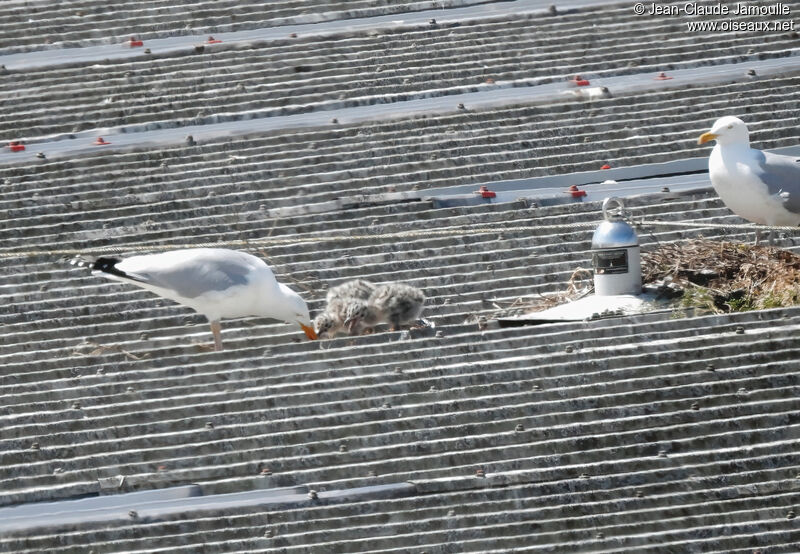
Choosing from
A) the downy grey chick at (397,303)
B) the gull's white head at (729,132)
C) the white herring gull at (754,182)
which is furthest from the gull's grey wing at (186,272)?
the gull's white head at (729,132)

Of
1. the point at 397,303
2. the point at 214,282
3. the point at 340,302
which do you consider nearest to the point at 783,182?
the point at 397,303

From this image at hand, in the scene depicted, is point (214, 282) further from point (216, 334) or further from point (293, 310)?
point (293, 310)

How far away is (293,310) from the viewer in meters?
8.72

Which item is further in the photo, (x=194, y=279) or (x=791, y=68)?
(x=791, y=68)

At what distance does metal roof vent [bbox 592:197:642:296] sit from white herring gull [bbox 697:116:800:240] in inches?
38.6

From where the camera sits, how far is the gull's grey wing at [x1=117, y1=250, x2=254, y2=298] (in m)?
8.41

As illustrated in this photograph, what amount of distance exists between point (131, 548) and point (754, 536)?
9.27ft

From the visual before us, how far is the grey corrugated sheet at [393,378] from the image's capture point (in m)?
6.76

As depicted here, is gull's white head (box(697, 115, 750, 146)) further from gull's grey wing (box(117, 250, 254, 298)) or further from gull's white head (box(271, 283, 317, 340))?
gull's grey wing (box(117, 250, 254, 298))

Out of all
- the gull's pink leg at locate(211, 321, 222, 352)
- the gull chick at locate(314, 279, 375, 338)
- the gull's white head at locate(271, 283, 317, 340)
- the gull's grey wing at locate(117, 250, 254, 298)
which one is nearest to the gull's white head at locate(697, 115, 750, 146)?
the gull chick at locate(314, 279, 375, 338)

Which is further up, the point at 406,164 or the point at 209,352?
the point at 406,164

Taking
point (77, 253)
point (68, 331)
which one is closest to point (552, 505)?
point (68, 331)

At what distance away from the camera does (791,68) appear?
431 inches

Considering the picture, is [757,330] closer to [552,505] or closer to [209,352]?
[552,505]
